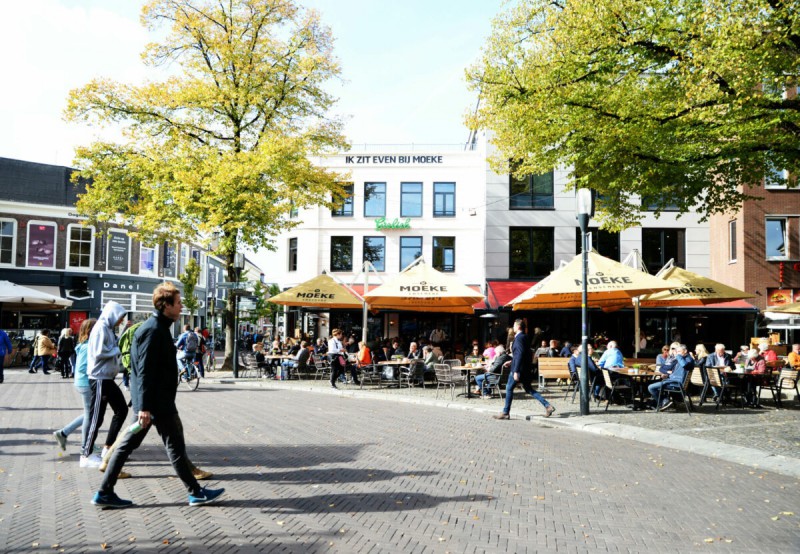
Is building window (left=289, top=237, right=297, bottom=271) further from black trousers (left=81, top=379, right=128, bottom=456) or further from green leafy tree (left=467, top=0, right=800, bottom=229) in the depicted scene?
black trousers (left=81, top=379, right=128, bottom=456)

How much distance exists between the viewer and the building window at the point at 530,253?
92.0ft

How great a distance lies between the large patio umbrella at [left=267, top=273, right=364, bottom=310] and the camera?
1916cm

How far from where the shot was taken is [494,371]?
14094 millimetres

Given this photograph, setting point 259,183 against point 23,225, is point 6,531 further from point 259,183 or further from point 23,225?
point 23,225

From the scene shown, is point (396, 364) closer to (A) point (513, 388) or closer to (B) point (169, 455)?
(A) point (513, 388)

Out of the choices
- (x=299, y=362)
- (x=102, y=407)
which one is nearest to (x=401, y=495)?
(x=102, y=407)

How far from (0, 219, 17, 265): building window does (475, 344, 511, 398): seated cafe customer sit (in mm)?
28132

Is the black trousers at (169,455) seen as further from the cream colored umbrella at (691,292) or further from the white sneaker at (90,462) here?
the cream colored umbrella at (691,292)

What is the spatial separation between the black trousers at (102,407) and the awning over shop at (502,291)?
1971 centimetres

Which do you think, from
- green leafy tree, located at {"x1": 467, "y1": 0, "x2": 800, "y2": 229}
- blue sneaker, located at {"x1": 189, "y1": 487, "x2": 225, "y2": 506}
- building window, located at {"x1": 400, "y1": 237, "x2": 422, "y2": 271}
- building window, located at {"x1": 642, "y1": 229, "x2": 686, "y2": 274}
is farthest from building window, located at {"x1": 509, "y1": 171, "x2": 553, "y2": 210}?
blue sneaker, located at {"x1": 189, "y1": 487, "x2": 225, "y2": 506}

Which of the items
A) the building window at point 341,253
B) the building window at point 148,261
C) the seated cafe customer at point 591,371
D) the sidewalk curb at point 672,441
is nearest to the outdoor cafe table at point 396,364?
the sidewalk curb at point 672,441

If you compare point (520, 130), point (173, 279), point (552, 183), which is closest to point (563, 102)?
point (520, 130)

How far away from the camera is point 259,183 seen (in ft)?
67.4

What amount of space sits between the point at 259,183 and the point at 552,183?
13651 mm
